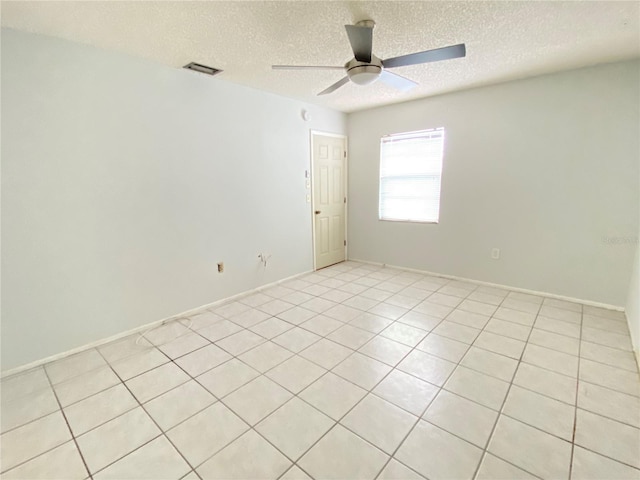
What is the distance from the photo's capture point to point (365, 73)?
2.14 m

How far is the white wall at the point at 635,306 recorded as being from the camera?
7.42ft

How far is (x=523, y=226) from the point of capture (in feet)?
11.2

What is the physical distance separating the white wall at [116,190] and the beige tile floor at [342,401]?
1.14 feet

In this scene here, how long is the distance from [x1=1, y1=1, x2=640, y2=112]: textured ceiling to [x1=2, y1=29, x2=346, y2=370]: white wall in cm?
32

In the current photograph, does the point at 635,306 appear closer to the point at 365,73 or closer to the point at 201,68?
the point at 365,73

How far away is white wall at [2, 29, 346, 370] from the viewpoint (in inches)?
83.5

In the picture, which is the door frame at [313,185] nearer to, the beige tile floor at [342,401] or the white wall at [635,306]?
the beige tile floor at [342,401]

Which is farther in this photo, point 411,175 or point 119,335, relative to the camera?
point 411,175

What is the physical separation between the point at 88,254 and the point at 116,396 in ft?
3.84

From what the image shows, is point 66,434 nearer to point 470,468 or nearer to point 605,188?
point 470,468

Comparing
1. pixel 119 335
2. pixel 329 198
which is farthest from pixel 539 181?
pixel 119 335

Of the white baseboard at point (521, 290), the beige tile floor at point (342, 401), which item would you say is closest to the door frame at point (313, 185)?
the white baseboard at point (521, 290)

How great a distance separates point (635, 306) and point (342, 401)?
2563 millimetres

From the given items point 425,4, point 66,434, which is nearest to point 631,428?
point 425,4
